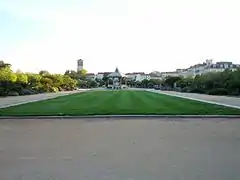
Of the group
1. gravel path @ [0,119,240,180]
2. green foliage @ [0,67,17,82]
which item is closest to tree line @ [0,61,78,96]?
green foliage @ [0,67,17,82]

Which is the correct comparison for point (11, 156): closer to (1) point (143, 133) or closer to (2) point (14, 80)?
(1) point (143, 133)

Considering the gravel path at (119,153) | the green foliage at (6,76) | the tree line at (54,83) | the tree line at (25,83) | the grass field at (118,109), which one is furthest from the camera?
the tree line at (25,83)

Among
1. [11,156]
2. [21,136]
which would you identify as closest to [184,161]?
[11,156]

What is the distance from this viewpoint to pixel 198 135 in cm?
1334

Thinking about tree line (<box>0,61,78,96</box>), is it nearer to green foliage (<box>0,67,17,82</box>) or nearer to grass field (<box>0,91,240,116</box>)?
green foliage (<box>0,67,17,82</box>)

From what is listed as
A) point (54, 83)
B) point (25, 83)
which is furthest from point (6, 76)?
point (54, 83)

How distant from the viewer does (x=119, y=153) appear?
991cm

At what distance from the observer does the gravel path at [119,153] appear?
25.3 ft

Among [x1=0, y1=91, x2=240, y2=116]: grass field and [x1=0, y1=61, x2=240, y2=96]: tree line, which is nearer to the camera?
[x1=0, y1=91, x2=240, y2=116]: grass field

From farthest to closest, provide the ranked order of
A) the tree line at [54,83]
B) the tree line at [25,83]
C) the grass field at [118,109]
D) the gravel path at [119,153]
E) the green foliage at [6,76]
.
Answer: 1. the tree line at [25,83]
2. the tree line at [54,83]
3. the green foliage at [6,76]
4. the grass field at [118,109]
5. the gravel path at [119,153]

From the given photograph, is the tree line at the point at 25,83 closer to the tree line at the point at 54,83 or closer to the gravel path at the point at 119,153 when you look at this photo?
the tree line at the point at 54,83

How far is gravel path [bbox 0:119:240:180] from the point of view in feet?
25.3

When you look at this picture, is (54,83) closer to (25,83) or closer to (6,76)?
(25,83)

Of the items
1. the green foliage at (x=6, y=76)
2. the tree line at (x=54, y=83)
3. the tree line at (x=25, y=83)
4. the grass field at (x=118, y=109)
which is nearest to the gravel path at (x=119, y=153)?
the grass field at (x=118, y=109)
